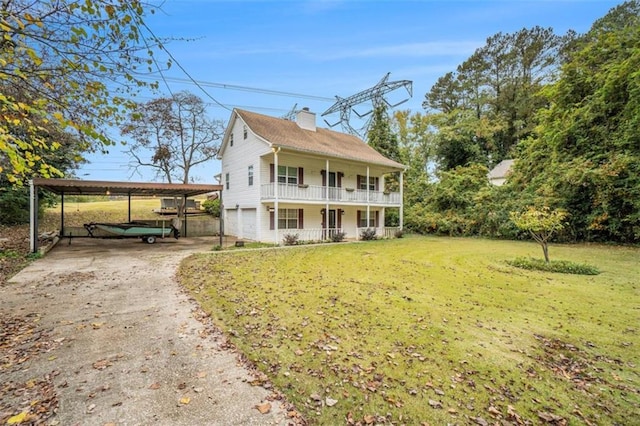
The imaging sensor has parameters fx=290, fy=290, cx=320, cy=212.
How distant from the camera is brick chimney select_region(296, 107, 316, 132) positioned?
1991 centimetres

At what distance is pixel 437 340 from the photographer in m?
4.20

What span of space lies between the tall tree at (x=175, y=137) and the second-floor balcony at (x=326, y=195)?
43.3ft

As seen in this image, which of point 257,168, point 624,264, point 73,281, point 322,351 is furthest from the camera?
point 257,168

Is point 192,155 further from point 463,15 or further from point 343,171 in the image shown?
point 463,15

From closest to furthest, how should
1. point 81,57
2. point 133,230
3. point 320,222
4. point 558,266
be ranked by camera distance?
point 81,57, point 558,266, point 133,230, point 320,222

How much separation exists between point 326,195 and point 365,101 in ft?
45.1

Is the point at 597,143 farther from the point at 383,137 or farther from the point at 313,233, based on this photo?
the point at 313,233

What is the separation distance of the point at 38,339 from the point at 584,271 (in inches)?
493

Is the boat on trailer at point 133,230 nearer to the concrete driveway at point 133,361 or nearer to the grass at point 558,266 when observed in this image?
the concrete driveway at point 133,361

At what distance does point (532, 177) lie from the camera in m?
18.3

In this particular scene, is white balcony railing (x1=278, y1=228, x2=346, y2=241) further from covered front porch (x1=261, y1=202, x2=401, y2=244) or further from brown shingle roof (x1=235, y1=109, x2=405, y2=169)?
brown shingle roof (x1=235, y1=109, x2=405, y2=169)

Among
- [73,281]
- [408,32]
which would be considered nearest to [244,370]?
[73,281]

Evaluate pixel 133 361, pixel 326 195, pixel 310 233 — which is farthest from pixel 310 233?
pixel 133 361

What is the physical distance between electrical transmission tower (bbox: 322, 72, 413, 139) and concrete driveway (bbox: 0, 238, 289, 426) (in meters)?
23.0
